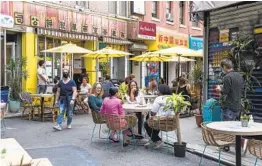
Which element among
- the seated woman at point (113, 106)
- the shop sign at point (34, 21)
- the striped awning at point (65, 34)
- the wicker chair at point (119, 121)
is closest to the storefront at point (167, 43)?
the striped awning at point (65, 34)

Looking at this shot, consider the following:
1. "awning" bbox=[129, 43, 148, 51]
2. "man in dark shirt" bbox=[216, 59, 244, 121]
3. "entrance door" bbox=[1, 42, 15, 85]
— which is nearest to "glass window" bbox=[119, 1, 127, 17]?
"awning" bbox=[129, 43, 148, 51]

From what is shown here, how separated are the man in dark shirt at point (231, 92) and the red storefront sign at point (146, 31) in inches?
561

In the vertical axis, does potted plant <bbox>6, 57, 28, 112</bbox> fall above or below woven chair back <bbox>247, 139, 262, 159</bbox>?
above

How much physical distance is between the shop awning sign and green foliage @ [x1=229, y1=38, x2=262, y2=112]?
327 inches

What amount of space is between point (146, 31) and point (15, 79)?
10.2 meters

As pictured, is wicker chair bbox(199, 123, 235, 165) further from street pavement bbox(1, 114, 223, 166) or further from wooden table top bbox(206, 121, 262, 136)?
street pavement bbox(1, 114, 223, 166)

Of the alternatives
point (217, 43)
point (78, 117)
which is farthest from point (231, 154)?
point (78, 117)

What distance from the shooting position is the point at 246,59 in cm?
835

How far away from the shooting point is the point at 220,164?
693 centimetres

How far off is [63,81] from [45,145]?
2461mm

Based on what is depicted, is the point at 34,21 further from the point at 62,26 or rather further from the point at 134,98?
the point at 134,98

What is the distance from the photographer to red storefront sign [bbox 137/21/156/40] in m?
21.5

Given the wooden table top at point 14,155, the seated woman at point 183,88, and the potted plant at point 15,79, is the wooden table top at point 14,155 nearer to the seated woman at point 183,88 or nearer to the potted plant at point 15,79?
the seated woman at point 183,88

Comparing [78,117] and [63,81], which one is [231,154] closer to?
[63,81]
